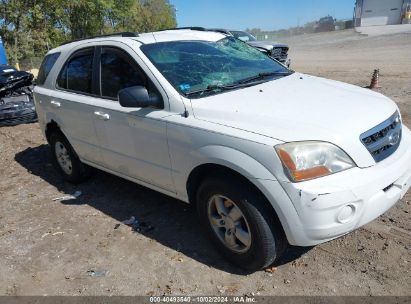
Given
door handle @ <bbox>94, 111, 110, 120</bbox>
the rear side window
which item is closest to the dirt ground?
door handle @ <bbox>94, 111, 110, 120</bbox>

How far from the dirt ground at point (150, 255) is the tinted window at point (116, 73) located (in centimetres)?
140

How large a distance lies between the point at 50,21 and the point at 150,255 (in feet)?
79.8

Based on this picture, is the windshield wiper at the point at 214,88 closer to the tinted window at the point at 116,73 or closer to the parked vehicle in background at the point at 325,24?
the tinted window at the point at 116,73

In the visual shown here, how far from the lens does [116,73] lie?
13.3 ft

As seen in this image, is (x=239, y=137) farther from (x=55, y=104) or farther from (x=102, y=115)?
(x=55, y=104)

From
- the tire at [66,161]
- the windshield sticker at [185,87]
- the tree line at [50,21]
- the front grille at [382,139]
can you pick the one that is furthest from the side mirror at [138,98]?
the tree line at [50,21]

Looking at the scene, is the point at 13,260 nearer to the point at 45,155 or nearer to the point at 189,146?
the point at 189,146

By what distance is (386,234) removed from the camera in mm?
3547

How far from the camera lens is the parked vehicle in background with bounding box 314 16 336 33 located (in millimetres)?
68938

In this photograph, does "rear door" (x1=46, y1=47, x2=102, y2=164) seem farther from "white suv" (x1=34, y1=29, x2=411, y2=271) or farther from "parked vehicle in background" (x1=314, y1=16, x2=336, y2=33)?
"parked vehicle in background" (x1=314, y1=16, x2=336, y2=33)

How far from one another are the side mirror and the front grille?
1.71 metres

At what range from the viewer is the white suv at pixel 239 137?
2678mm

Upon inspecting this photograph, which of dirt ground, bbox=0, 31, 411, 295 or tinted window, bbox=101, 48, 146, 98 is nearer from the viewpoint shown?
dirt ground, bbox=0, 31, 411, 295

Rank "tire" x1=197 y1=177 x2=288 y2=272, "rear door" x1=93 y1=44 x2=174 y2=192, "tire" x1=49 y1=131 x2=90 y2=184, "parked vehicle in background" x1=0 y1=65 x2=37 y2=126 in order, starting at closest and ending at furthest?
"tire" x1=197 y1=177 x2=288 y2=272 → "rear door" x1=93 y1=44 x2=174 y2=192 → "tire" x1=49 y1=131 x2=90 y2=184 → "parked vehicle in background" x1=0 y1=65 x2=37 y2=126
